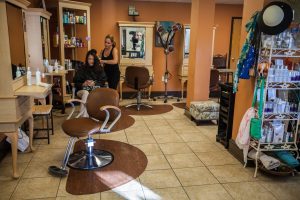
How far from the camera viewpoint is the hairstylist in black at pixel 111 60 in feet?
15.7

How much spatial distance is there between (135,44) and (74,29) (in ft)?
4.61

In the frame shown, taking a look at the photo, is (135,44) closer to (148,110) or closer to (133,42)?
(133,42)

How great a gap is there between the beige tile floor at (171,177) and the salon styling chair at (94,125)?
Result: 0.75ft

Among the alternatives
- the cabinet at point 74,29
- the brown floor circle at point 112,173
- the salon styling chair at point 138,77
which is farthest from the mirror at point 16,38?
the salon styling chair at point 138,77

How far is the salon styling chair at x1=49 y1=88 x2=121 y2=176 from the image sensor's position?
9.09 feet

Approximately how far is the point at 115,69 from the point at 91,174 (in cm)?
256

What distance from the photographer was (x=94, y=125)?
282 cm

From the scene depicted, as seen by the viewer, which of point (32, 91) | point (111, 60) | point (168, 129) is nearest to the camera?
point (32, 91)

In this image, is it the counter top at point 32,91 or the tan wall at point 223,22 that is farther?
the tan wall at point 223,22

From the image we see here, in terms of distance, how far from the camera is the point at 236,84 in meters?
2.93

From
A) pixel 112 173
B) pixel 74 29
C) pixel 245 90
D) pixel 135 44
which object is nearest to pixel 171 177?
pixel 112 173

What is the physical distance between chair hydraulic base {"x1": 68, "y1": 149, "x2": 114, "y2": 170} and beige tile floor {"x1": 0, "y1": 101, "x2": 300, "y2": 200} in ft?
0.66

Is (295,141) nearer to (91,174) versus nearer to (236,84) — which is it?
(236,84)

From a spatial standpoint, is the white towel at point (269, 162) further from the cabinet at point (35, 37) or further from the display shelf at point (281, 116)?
the cabinet at point (35, 37)
